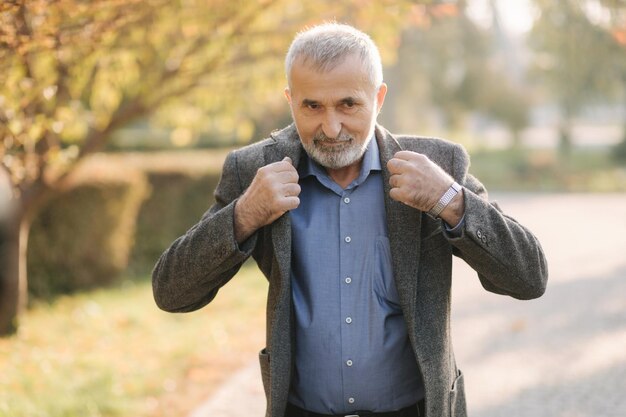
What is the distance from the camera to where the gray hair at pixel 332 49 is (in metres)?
2.41

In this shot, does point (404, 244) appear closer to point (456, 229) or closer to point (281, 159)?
point (456, 229)

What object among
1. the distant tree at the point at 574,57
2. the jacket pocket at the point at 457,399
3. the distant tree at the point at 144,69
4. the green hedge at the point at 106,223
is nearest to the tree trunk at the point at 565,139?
the distant tree at the point at 574,57

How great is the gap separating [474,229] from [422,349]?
1.36 feet

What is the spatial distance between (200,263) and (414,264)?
0.65 m

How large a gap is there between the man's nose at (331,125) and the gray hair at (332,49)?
0.14m

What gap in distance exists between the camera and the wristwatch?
7.59 feet

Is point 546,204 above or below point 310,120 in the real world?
below

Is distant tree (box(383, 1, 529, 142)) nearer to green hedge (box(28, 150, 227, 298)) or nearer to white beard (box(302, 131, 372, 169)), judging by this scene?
green hedge (box(28, 150, 227, 298))

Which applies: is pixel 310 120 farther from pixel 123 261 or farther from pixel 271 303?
pixel 123 261

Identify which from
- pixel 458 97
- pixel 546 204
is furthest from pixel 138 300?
pixel 458 97

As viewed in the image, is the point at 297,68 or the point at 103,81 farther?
the point at 103,81

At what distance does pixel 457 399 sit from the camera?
8.67ft

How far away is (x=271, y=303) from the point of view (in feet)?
8.42

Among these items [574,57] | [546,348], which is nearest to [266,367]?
[546,348]
